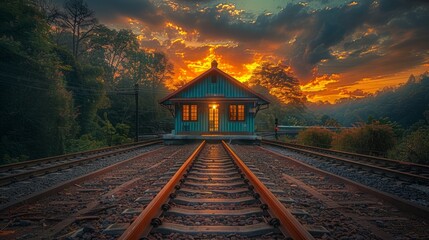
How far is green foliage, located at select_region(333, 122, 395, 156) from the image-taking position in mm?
13078

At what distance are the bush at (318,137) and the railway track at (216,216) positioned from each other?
15.1 meters

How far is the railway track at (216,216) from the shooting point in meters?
2.43

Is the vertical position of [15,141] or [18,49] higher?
[18,49]

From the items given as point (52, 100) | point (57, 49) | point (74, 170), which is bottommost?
point (74, 170)

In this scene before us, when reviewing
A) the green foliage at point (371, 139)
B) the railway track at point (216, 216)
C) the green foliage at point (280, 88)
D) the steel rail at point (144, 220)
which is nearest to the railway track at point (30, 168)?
the railway track at point (216, 216)

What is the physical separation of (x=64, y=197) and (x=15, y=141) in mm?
18930

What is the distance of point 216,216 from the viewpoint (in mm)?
3041

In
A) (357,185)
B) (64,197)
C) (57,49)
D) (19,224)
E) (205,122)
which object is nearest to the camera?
(19,224)

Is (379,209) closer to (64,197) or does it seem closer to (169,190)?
(169,190)

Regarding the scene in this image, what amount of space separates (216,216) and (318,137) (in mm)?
16772

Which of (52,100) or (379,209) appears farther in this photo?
(52,100)

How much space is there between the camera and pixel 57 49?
29.8 meters

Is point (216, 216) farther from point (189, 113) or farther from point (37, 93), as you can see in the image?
point (37, 93)

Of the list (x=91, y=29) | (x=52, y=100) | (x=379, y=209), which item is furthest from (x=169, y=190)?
(x=91, y=29)
